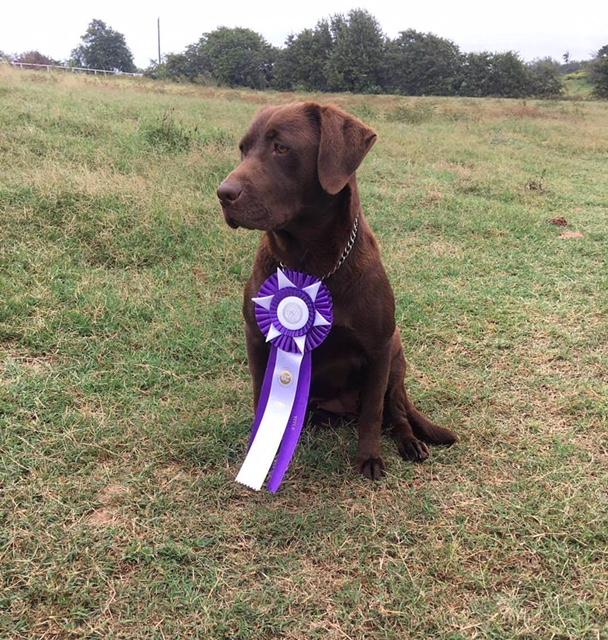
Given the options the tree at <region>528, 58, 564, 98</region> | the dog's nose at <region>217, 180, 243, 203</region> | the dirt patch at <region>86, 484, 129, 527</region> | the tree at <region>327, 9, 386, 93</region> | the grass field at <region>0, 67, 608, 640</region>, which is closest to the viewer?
the grass field at <region>0, 67, 608, 640</region>

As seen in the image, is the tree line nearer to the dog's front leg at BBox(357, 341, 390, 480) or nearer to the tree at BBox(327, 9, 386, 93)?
the tree at BBox(327, 9, 386, 93)

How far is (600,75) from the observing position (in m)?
35.7

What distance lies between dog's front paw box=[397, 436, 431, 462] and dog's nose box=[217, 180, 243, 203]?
1222mm

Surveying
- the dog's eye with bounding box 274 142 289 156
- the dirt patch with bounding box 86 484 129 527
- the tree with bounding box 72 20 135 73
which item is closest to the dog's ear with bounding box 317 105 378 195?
the dog's eye with bounding box 274 142 289 156

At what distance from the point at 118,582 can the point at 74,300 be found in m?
1.98

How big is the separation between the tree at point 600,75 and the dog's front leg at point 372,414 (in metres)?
38.8

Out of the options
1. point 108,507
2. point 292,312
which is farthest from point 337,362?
point 108,507

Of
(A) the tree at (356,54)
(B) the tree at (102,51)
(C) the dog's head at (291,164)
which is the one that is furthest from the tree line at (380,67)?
(C) the dog's head at (291,164)

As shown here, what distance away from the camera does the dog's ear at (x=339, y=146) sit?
1.89m

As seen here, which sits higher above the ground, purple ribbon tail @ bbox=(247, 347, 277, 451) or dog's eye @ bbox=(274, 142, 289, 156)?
dog's eye @ bbox=(274, 142, 289, 156)

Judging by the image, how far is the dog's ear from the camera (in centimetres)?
189

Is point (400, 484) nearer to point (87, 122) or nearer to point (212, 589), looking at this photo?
point (212, 589)

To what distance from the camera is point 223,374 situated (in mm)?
2895

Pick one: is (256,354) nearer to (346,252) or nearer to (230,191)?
(346,252)
